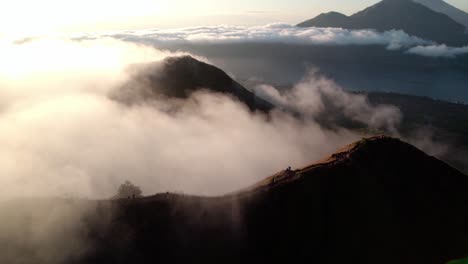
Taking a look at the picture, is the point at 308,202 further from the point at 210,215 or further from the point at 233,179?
the point at 233,179

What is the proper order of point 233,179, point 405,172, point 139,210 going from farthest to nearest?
point 233,179, point 405,172, point 139,210

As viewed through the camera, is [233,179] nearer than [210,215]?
No

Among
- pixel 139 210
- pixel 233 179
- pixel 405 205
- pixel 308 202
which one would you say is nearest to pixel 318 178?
pixel 308 202

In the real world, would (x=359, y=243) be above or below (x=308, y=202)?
below

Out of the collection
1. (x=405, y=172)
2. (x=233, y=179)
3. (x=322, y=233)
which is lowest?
(x=233, y=179)

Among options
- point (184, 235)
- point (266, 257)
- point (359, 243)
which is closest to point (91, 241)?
point (184, 235)

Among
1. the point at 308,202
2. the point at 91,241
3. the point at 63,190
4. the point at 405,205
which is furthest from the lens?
the point at 63,190
